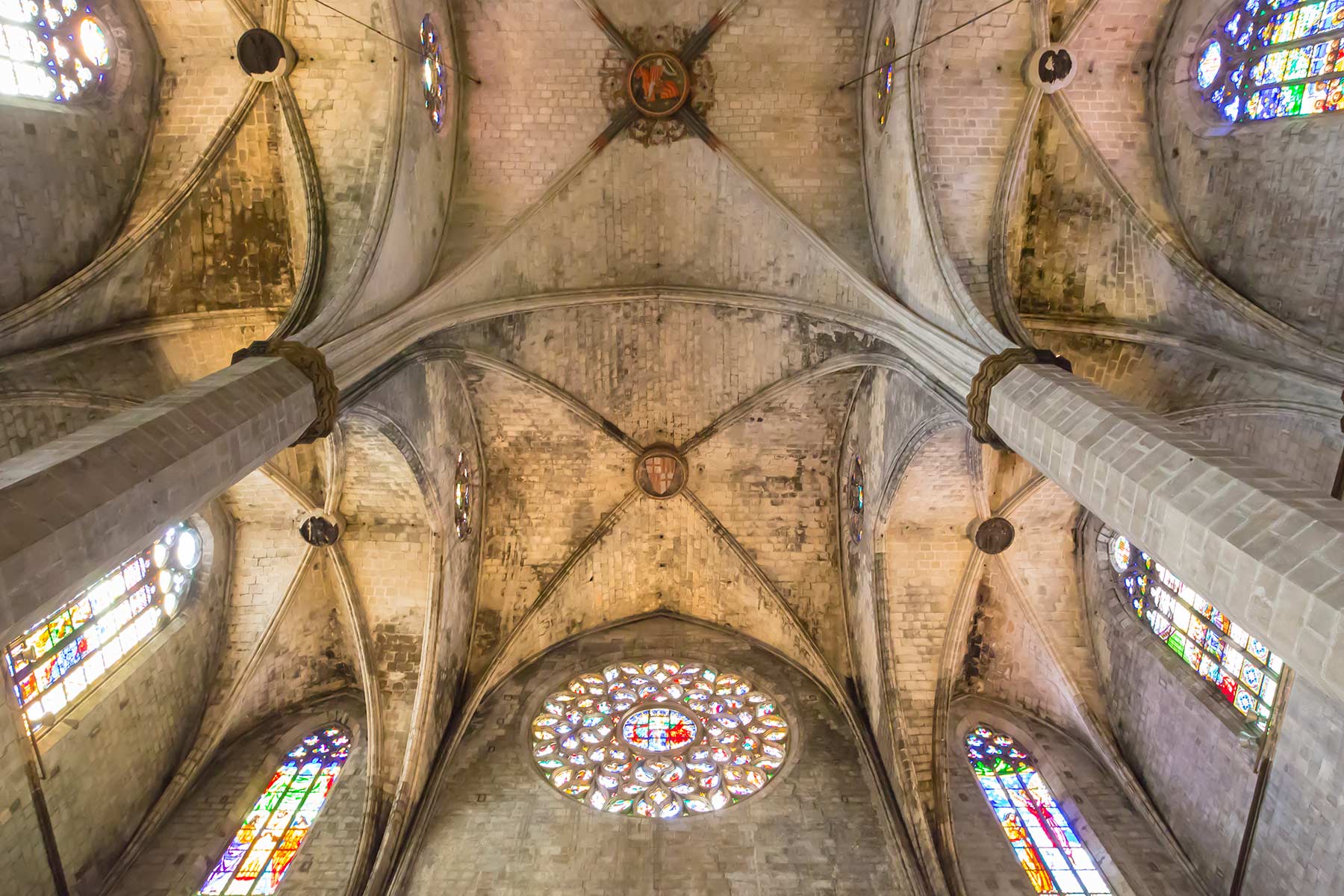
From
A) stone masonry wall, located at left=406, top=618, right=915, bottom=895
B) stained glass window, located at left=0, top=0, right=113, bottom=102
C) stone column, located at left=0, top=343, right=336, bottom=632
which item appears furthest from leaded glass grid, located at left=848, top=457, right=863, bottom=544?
stained glass window, located at left=0, top=0, right=113, bottom=102

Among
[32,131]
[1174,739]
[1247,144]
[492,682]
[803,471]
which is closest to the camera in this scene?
[32,131]

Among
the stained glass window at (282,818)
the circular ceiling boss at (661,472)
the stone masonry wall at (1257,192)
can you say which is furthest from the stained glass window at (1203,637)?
the stained glass window at (282,818)

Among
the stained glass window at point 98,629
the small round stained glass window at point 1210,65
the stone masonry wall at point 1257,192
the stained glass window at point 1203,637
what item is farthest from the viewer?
the stained glass window at point 1203,637

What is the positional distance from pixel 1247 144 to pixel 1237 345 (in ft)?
7.04

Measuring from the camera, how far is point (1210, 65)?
8875mm

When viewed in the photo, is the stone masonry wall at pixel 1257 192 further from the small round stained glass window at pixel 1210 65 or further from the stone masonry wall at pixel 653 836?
the stone masonry wall at pixel 653 836

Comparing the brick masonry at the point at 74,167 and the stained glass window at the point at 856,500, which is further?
the stained glass window at the point at 856,500

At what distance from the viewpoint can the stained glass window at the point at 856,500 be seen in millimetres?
12219

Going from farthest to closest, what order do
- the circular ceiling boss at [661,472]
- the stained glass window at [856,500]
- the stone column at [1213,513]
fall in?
1. the circular ceiling boss at [661,472]
2. the stained glass window at [856,500]
3. the stone column at [1213,513]

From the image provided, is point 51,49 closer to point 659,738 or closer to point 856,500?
point 659,738

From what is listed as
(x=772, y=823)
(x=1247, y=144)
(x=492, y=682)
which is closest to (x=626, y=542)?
(x=492, y=682)

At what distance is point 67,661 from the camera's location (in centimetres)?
895

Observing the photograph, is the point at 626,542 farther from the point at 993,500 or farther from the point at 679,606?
the point at 993,500

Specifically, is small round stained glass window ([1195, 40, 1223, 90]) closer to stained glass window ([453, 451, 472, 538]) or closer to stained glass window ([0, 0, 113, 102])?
stained glass window ([453, 451, 472, 538])
